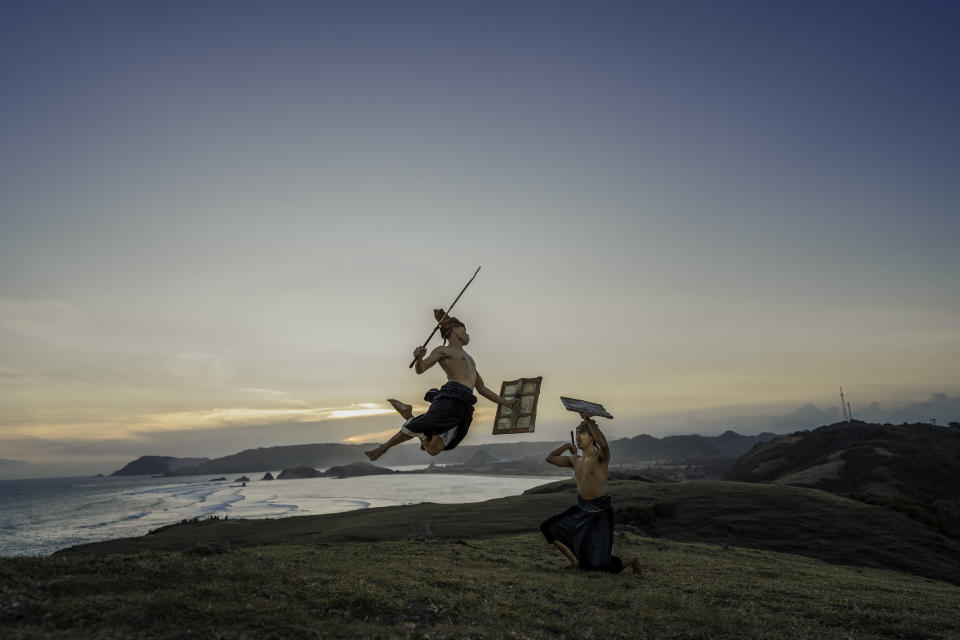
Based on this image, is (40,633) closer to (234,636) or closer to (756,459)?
(234,636)

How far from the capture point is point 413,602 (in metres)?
8.32

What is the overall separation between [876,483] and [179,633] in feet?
245

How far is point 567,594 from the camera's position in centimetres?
983

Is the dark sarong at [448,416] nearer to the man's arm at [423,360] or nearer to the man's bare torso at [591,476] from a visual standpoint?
the man's arm at [423,360]

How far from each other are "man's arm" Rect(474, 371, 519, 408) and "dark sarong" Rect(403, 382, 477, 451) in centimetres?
54

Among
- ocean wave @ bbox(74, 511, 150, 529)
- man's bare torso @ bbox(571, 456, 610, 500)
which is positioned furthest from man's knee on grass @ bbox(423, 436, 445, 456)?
ocean wave @ bbox(74, 511, 150, 529)

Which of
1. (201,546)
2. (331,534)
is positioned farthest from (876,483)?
(201,546)

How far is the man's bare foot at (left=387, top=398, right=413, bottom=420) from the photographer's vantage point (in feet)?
29.3

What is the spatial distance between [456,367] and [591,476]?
5053 millimetres

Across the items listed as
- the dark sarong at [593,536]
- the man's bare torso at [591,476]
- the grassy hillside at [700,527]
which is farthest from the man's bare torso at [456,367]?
the grassy hillside at [700,527]

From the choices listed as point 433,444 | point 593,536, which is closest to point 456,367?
point 433,444

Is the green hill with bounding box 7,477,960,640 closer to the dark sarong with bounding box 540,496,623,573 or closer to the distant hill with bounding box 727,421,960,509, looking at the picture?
the dark sarong with bounding box 540,496,623,573

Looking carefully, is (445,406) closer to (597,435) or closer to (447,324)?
(447,324)

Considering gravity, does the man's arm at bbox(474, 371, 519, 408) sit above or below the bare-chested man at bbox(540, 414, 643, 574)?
above
